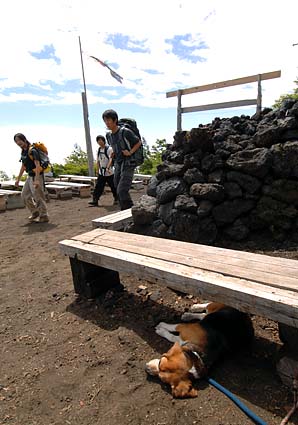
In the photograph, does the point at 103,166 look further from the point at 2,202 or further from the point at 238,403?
the point at 238,403

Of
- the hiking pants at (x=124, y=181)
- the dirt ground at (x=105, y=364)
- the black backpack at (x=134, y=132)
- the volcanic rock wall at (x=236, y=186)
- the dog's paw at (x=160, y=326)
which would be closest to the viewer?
the dirt ground at (x=105, y=364)

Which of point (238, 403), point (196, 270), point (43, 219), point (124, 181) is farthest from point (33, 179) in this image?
point (238, 403)

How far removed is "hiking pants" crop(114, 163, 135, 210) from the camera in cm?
523

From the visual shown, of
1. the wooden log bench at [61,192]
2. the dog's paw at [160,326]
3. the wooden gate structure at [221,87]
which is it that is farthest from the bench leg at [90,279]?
the wooden log bench at [61,192]

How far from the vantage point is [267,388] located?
183 centimetres

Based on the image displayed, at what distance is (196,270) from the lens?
2.08 meters

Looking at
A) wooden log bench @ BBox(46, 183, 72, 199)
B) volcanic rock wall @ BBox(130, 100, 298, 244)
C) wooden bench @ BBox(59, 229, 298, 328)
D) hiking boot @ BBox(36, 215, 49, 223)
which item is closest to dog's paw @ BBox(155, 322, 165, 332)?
wooden bench @ BBox(59, 229, 298, 328)

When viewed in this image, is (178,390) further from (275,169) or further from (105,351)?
(275,169)

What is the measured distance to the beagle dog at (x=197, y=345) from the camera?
1894mm

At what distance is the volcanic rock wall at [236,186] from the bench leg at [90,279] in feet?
4.10

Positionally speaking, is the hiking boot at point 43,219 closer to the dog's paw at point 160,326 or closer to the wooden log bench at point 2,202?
the wooden log bench at point 2,202

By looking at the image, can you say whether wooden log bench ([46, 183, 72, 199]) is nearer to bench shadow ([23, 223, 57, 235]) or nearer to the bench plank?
bench shadow ([23, 223, 57, 235])

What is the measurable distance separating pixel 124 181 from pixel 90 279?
2.53 m

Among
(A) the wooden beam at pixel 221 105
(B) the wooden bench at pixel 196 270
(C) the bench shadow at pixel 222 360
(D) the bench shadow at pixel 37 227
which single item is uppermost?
(A) the wooden beam at pixel 221 105
